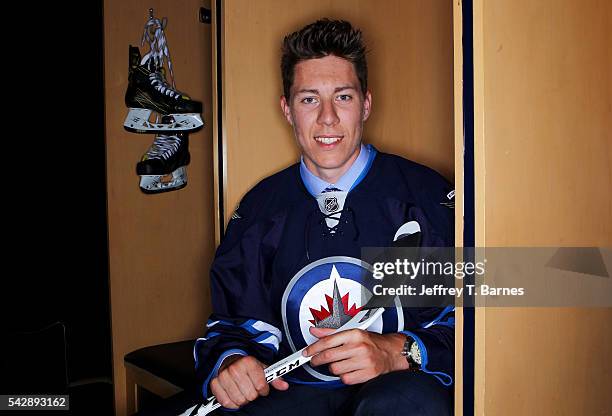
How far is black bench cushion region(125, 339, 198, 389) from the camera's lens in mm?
2041

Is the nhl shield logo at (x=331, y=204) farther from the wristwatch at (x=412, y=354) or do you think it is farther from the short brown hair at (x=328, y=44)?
the wristwatch at (x=412, y=354)

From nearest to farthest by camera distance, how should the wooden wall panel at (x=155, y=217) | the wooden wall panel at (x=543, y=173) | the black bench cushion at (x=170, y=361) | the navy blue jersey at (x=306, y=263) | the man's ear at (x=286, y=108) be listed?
the wooden wall panel at (x=543, y=173)
the navy blue jersey at (x=306, y=263)
the man's ear at (x=286, y=108)
the black bench cushion at (x=170, y=361)
the wooden wall panel at (x=155, y=217)

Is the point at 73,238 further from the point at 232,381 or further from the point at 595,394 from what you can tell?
the point at 595,394

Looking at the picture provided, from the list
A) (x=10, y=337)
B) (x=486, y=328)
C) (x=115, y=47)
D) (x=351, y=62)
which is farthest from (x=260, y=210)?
(x=10, y=337)

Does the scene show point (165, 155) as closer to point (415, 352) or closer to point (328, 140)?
point (328, 140)

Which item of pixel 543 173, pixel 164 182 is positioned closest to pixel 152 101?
pixel 164 182

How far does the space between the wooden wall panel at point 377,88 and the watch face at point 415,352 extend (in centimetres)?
74

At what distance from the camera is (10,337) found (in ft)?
8.36

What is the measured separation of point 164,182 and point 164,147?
138 millimetres

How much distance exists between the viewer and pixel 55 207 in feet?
8.55

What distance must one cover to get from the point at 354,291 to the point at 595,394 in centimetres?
57

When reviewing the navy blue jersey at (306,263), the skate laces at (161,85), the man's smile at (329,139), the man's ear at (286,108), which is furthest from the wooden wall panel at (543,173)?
the skate laces at (161,85)

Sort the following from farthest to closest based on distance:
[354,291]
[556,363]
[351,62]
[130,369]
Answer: [130,369]
[351,62]
[354,291]
[556,363]

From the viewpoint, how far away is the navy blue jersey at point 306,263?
1627 millimetres
